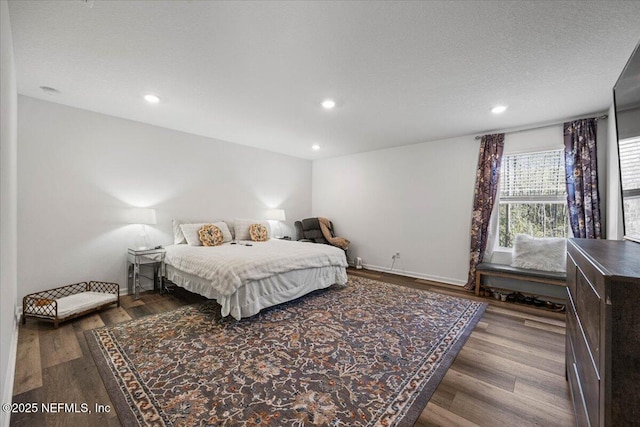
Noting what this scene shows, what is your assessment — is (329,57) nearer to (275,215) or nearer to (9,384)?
(9,384)

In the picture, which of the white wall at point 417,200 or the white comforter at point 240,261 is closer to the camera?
the white comforter at point 240,261

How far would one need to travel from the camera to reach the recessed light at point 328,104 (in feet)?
9.72

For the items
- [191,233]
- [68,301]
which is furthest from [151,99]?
[68,301]

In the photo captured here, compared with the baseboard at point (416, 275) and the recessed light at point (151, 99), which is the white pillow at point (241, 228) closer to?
the recessed light at point (151, 99)

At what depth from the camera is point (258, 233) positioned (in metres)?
4.52

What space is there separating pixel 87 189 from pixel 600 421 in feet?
15.5

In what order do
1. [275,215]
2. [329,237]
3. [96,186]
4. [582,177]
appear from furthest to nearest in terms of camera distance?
[329,237], [275,215], [96,186], [582,177]

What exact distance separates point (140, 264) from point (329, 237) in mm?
3310

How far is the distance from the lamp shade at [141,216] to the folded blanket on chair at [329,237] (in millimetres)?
3118

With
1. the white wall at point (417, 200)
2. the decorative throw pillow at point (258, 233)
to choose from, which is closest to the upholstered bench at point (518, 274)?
the white wall at point (417, 200)

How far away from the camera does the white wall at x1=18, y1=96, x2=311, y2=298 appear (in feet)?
9.64

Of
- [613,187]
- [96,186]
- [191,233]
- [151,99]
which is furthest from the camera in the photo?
[191,233]

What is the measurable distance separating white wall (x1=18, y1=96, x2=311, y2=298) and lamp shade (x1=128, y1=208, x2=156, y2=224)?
0.26 m

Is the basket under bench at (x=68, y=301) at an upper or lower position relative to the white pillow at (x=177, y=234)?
lower
